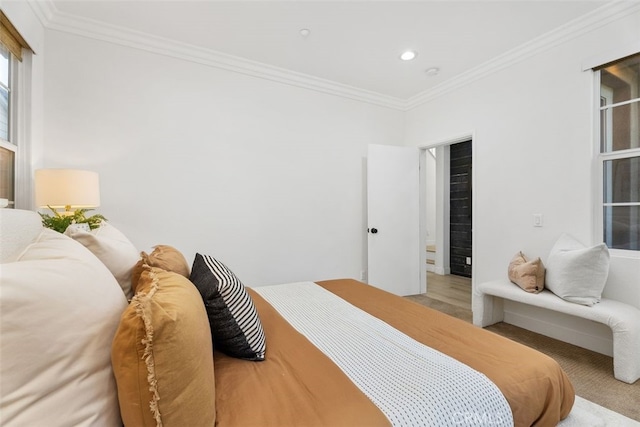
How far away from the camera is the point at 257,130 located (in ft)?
10.7

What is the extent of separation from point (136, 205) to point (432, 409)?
2.80m

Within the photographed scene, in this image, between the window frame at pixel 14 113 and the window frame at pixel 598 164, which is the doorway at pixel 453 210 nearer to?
the window frame at pixel 598 164

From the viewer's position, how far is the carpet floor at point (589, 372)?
5.75ft

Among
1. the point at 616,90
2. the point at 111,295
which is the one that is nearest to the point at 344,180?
the point at 616,90

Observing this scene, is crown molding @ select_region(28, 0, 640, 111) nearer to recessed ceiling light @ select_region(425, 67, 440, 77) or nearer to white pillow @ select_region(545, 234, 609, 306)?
recessed ceiling light @ select_region(425, 67, 440, 77)

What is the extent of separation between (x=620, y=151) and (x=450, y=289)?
2.70 meters

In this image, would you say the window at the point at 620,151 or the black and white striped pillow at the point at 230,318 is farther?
the window at the point at 620,151

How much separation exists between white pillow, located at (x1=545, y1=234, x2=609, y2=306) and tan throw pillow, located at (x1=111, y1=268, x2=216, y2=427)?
2.70m

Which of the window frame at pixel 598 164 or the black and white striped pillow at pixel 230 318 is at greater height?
the window frame at pixel 598 164

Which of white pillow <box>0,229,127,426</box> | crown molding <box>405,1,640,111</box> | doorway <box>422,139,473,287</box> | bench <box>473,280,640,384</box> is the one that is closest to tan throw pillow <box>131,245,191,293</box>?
white pillow <box>0,229,127,426</box>

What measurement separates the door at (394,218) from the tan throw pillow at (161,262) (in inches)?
104

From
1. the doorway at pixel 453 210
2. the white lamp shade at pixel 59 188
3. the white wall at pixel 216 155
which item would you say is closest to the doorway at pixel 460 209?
the doorway at pixel 453 210

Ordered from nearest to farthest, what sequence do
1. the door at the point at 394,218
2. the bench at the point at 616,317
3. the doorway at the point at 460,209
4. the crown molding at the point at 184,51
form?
1. the bench at the point at 616,317
2. the crown molding at the point at 184,51
3. the door at the point at 394,218
4. the doorway at the point at 460,209

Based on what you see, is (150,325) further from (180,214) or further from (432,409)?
(180,214)
